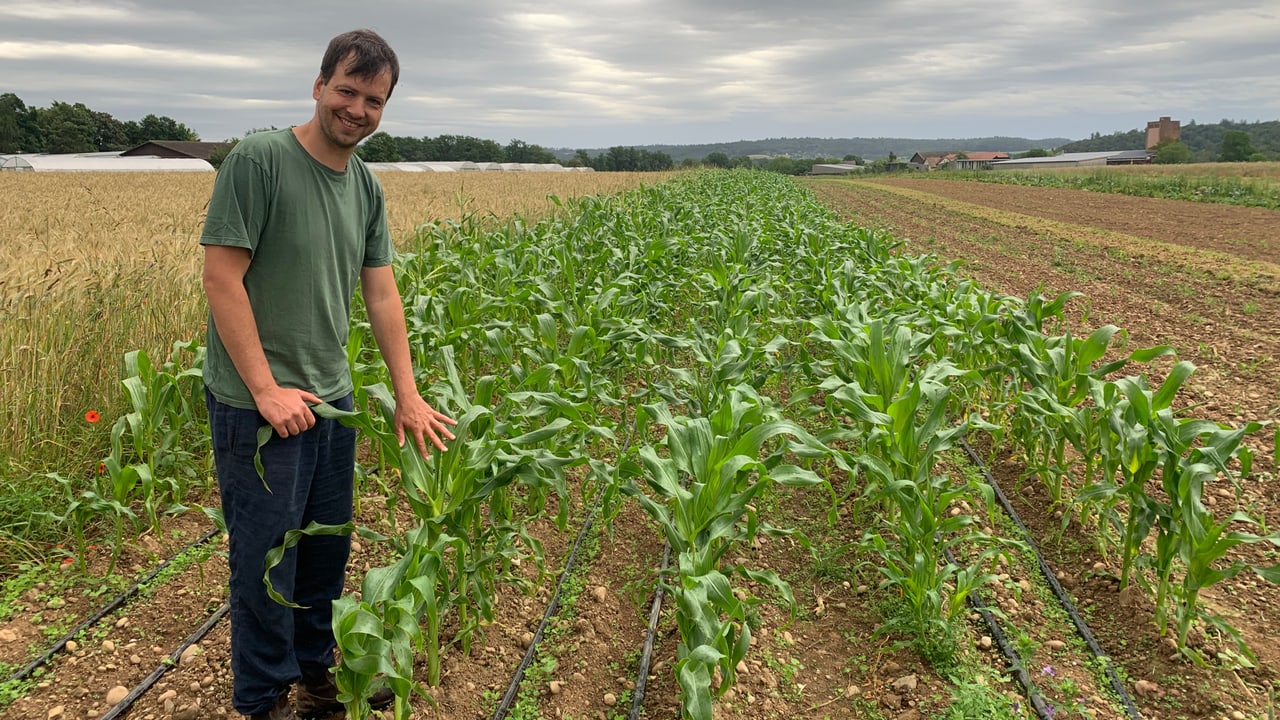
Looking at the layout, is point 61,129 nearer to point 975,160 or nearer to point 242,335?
point 242,335

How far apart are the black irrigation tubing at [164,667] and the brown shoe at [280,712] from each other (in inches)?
22.1

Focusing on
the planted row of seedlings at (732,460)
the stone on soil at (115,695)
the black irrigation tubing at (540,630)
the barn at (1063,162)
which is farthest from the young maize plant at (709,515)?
the barn at (1063,162)

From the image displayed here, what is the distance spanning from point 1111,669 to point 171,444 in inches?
176

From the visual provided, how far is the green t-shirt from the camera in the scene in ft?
6.59

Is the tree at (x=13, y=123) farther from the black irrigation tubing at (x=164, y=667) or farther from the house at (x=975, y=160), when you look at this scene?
the house at (x=975, y=160)

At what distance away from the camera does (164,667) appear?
9.49ft

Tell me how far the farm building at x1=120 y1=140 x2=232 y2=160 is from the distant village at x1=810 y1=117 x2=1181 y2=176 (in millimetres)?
59566

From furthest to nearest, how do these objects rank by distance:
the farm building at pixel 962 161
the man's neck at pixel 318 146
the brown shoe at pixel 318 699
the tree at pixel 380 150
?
the farm building at pixel 962 161 < the tree at pixel 380 150 < the brown shoe at pixel 318 699 < the man's neck at pixel 318 146

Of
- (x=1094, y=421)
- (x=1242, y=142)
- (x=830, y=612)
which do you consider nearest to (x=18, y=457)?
(x=830, y=612)

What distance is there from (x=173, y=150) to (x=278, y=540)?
57284 millimetres

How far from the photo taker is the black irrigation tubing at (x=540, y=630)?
275 centimetres

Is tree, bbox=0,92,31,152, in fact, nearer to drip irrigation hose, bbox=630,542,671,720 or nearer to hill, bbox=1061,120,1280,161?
drip irrigation hose, bbox=630,542,671,720

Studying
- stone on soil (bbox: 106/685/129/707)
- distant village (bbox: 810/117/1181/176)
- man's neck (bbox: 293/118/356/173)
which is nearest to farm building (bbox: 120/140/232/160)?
stone on soil (bbox: 106/685/129/707)

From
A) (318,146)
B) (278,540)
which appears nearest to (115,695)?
(278,540)
